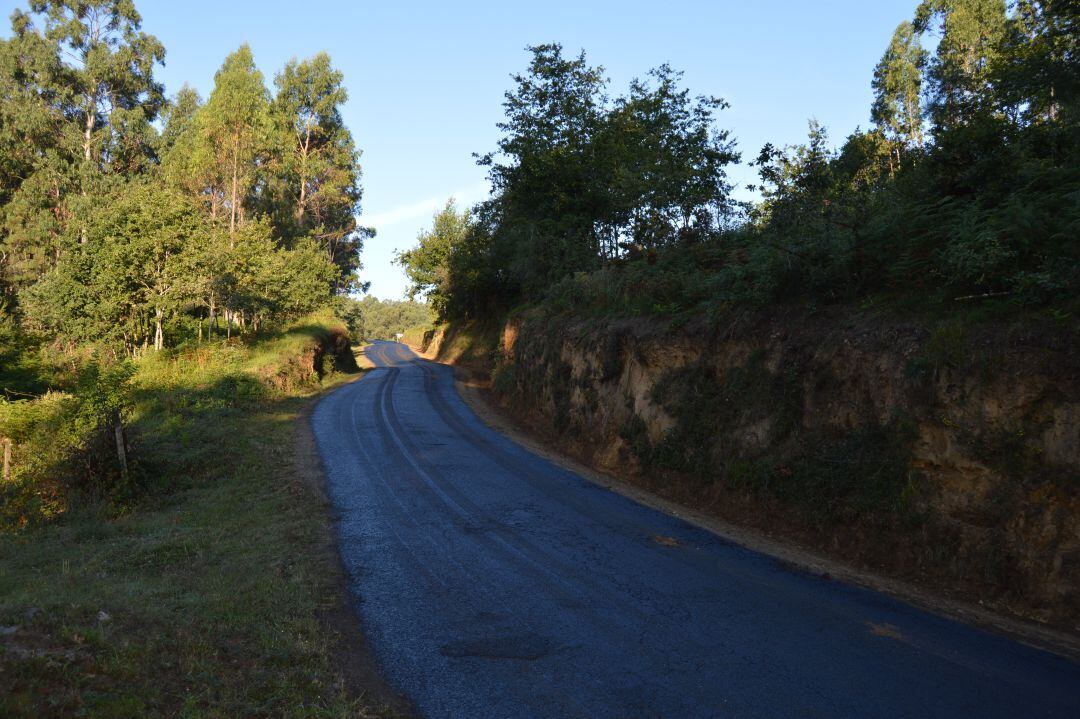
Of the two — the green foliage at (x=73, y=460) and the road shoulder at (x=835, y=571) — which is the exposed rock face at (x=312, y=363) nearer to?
the green foliage at (x=73, y=460)

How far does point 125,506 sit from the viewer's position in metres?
12.3

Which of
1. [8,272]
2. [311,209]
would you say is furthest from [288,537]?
[311,209]

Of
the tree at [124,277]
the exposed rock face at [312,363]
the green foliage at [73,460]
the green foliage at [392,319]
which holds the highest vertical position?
the green foliage at [392,319]

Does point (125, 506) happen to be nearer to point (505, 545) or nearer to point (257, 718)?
point (505, 545)

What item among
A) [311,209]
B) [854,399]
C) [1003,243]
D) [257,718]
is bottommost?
[257,718]

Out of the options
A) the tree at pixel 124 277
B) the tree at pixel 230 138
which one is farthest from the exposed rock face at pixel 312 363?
the tree at pixel 230 138

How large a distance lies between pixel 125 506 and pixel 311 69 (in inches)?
1781

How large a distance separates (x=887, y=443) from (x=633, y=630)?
4.87 m

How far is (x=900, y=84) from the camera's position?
3934 cm

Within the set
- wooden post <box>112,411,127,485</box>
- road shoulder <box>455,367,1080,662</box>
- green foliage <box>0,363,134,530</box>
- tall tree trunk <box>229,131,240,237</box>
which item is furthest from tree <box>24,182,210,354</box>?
road shoulder <box>455,367,1080,662</box>

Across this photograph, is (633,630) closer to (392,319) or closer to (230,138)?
Result: (230,138)

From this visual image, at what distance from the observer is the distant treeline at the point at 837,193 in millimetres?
8930

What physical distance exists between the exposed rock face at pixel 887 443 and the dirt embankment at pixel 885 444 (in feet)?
0.07

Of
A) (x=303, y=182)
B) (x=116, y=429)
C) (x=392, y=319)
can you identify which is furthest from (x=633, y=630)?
(x=392, y=319)
